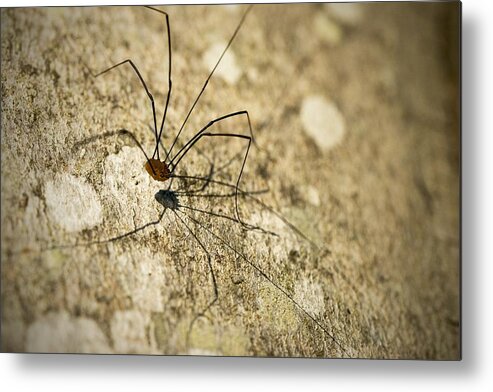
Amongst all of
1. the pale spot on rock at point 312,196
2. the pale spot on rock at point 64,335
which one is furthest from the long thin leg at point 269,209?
the pale spot on rock at point 64,335

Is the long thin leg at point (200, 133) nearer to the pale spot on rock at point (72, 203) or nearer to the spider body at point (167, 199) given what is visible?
the spider body at point (167, 199)

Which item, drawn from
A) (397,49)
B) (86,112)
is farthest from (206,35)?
(397,49)

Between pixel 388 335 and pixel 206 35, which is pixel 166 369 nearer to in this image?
pixel 388 335

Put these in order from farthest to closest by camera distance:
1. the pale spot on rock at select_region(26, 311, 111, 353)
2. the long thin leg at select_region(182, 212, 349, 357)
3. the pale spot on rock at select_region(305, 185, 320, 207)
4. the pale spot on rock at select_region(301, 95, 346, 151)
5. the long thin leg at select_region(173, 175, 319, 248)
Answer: the pale spot on rock at select_region(301, 95, 346, 151)
the pale spot on rock at select_region(305, 185, 320, 207)
the long thin leg at select_region(173, 175, 319, 248)
the long thin leg at select_region(182, 212, 349, 357)
the pale spot on rock at select_region(26, 311, 111, 353)

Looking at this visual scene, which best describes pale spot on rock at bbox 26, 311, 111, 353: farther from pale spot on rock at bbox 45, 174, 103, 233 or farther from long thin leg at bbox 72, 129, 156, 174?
long thin leg at bbox 72, 129, 156, 174

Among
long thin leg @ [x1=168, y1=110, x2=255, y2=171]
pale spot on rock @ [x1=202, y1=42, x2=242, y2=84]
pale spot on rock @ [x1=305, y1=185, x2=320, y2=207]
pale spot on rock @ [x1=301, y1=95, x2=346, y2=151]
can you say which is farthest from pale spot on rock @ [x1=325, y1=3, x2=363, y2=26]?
pale spot on rock @ [x1=305, y1=185, x2=320, y2=207]

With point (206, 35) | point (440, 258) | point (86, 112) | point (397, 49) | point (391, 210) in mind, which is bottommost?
point (440, 258)
